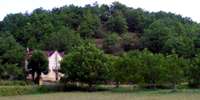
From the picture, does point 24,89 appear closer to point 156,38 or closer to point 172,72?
point 172,72

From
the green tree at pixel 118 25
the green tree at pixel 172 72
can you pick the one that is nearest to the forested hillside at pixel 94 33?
the green tree at pixel 118 25

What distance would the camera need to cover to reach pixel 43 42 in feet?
313

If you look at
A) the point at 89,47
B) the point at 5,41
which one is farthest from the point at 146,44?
the point at 89,47

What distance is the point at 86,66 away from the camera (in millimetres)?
61344

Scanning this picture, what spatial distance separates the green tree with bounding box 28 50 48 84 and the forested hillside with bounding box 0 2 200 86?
6.61ft

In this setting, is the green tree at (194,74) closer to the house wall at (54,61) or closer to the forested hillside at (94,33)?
the forested hillside at (94,33)

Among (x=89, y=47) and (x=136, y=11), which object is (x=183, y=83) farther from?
(x=136, y=11)

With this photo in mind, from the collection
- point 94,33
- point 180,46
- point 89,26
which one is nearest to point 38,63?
point 180,46

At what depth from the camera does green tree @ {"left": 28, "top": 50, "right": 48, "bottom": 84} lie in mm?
68875

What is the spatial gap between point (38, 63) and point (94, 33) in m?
47.9

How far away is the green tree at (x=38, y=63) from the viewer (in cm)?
6888

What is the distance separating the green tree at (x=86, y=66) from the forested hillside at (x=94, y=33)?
31.6ft

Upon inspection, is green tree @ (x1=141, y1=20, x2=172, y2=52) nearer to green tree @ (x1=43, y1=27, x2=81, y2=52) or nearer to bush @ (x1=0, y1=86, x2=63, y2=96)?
green tree @ (x1=43, y1=27, x2=81, y2=52)

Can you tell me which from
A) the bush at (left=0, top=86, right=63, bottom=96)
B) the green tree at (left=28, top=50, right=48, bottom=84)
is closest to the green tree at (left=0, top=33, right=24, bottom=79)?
the green tree at (left=28, top=50, right=48, bottom=84)
